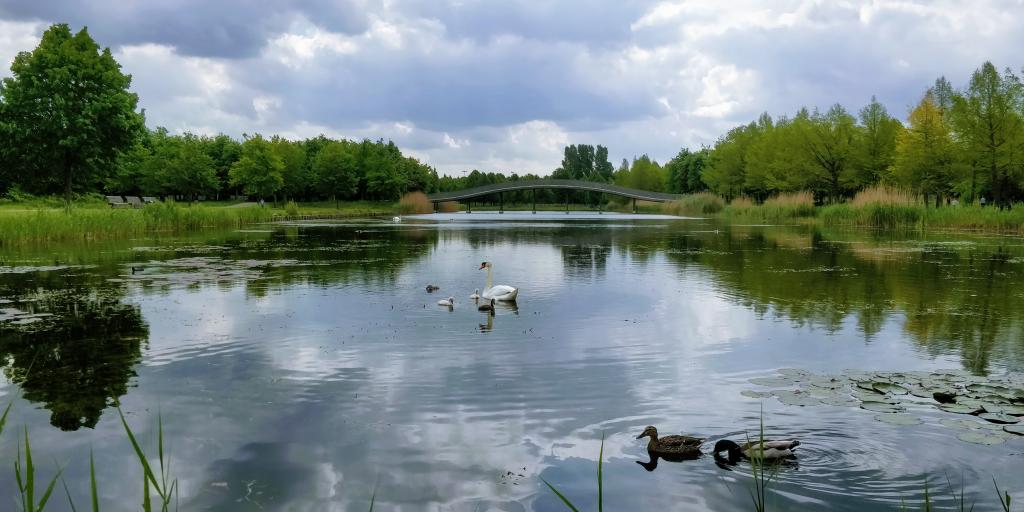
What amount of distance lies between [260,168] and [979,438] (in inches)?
3306

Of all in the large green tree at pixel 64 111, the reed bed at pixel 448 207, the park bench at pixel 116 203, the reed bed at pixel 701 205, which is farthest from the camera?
the reed bed at pixel 448 207

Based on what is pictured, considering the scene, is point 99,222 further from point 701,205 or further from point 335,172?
point 701,205

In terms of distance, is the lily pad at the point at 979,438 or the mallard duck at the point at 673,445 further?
the lily pad at the point at 979,438

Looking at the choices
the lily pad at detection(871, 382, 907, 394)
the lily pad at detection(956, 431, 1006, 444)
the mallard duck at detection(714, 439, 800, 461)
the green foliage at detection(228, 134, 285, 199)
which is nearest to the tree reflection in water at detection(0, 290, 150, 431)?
the mallard duck at detection(714, 439, 800, 461)

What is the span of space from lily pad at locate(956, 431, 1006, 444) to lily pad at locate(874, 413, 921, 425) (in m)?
0.47

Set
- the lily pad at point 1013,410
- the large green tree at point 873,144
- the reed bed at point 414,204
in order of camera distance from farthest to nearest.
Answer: the reed bed at point 414,204, the large green tree at point 873,144, the lily pad at point 1013,410

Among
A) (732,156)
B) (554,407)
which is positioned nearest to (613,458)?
(554,407)

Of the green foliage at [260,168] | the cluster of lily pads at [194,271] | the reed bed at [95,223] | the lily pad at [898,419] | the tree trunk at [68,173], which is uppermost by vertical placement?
the green foliage at [260,168]

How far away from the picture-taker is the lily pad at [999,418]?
7977 mm

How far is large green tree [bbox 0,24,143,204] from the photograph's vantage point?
42219 millimetres

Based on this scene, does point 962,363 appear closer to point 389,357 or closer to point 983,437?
point 983,437

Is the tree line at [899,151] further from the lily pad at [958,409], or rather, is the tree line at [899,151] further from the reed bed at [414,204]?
the lily pad at [958,409]

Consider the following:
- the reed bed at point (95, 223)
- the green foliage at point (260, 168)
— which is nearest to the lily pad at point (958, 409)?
the reed bed at point (95, 223)

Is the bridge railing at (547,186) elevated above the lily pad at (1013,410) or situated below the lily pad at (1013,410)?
above
